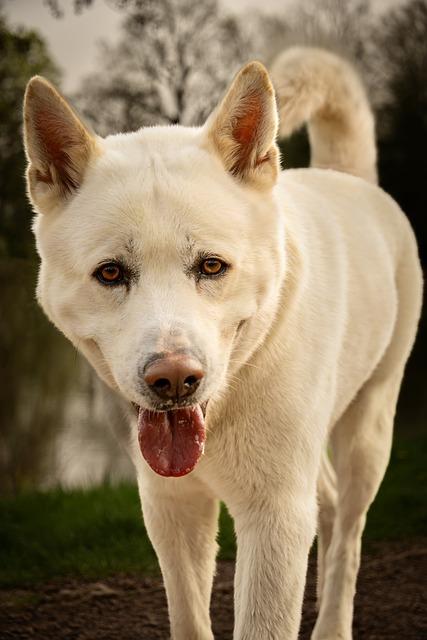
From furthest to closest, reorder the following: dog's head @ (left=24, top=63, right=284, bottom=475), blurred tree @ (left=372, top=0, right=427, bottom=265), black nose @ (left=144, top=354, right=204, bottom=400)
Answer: blurred tree @ (left=372, top=0, right=427, bottom=265), dog's head @ (left=24, top=63, right=284, bottom=475), black nose @ (left=144, top=354, right=204, bottom=400)

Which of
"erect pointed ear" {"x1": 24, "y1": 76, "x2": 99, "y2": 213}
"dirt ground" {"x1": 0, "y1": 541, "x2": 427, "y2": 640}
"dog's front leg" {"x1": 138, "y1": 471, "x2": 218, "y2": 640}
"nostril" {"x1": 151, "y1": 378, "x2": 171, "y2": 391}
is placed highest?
"erect pointed ear" {"x1": 24, "y1": 76, "x2": 99, "y2": 213}

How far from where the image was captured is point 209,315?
8.52ft

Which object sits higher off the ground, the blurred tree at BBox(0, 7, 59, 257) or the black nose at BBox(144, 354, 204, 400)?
the blurred tree at BBox(0, 7, 59, 257)

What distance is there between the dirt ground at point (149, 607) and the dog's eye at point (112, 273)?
238cm

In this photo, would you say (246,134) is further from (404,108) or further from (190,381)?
(404,108)

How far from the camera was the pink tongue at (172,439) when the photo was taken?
262 centimetres

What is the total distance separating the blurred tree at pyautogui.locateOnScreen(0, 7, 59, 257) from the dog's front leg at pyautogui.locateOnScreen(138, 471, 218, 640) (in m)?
8.44

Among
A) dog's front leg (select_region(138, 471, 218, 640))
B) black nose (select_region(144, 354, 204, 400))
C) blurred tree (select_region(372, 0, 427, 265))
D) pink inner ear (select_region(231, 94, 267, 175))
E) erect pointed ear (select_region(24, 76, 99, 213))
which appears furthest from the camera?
blurred tree (select_region(372, 0, 427, 265))

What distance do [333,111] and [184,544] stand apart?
251cm

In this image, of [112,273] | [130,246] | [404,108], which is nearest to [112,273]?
[112,273]

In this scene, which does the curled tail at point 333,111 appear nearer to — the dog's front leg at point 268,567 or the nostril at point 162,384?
the dog's front leg at point 268,567

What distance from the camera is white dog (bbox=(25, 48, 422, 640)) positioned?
258cm

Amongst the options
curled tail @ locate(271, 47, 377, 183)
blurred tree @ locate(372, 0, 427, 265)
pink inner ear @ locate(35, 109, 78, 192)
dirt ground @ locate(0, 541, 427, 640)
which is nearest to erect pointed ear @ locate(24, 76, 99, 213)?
pink inner ear @ locate(35, 109, 78, 192)

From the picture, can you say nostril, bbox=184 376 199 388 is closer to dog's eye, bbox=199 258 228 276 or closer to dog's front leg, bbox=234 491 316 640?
dog's eye, bbox=199 258 228 276
